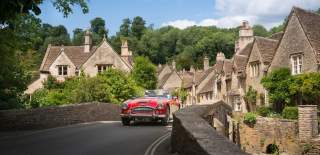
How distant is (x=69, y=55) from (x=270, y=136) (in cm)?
4033

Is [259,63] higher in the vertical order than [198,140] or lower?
higher

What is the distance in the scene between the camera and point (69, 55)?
65812 millimetres

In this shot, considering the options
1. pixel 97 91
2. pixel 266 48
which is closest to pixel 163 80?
pixel 266 48

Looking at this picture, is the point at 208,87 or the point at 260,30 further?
the point at 260,30

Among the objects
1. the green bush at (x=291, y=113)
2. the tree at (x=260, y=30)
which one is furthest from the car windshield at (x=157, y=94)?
the tree at (x=260, y=30)

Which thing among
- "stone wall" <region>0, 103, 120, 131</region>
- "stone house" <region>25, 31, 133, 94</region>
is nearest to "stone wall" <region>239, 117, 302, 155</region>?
"stone wall" <region>0, 103, 120, 131</region>

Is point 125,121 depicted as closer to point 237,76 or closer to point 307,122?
point 307,122

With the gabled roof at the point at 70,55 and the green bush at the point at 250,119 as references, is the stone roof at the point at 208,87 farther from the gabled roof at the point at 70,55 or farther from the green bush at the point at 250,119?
the green bush at the point at 250,119

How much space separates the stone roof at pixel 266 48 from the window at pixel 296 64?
5187 mm

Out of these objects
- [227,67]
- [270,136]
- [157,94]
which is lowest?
[270,136]

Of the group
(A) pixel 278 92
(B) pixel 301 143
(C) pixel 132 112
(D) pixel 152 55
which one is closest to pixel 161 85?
(D) pixel 152 55

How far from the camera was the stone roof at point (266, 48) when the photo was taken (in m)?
43.8

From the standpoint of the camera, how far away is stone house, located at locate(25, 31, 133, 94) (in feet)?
204

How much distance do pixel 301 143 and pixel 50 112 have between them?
14.8 metres
